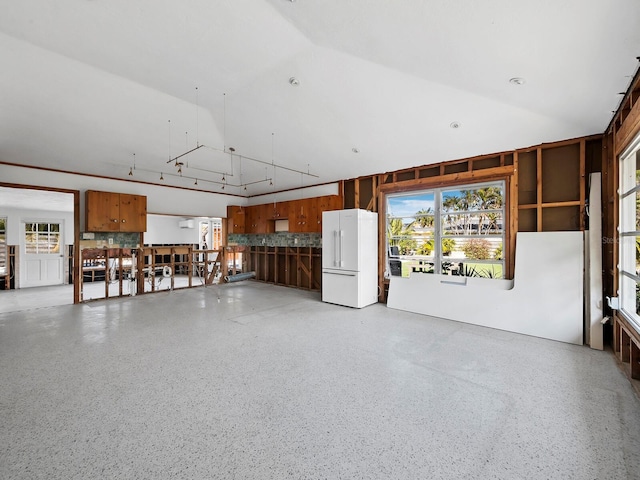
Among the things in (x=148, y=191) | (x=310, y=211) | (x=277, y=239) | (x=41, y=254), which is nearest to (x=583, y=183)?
(x=310, y=211)

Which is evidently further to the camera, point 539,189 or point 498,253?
point 498,253

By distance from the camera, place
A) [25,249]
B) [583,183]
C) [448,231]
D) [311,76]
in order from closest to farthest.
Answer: [311,76]
[583,183]
[448,231]
[25,249]

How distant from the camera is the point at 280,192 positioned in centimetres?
881

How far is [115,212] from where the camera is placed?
6836mm

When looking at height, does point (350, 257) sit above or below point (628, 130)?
below

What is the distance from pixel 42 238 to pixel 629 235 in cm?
1349

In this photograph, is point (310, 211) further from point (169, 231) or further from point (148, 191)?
Answer: point (169, 231)

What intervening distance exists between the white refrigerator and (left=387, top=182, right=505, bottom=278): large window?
1.76 ft

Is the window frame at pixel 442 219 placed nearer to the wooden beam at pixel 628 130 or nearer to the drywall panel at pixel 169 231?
the wooden beam at pixel 628 130

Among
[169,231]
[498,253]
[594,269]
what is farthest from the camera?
[169,231]

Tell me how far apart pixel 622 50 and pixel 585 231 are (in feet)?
8.18

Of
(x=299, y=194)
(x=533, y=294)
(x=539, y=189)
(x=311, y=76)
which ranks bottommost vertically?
(x=533, y=294)

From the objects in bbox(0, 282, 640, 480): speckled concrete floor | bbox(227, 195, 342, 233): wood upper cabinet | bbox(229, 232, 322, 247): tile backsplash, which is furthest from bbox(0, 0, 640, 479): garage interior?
bbox(229, 232, 322, 247): tile backsplash

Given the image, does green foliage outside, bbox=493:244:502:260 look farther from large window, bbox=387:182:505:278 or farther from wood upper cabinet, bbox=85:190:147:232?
wood upper cabinet, bbox=85:190:147:232
